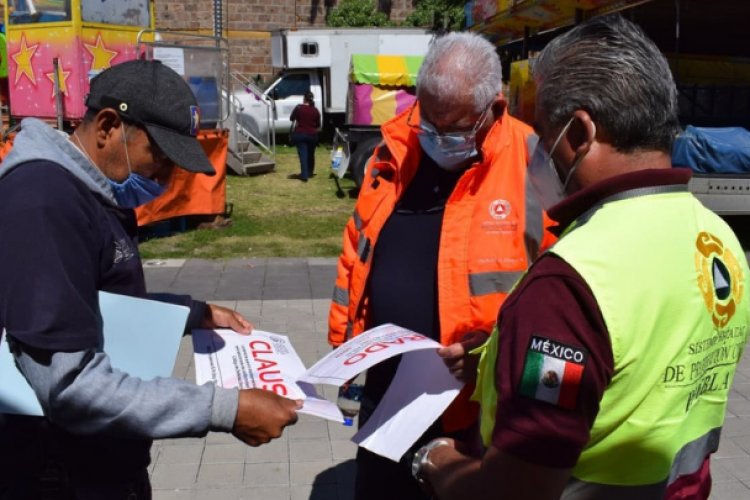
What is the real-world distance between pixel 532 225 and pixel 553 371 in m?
1.23

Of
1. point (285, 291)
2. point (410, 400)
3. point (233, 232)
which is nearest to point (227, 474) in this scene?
point (410, 400)

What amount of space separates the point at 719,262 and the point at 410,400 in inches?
39.5

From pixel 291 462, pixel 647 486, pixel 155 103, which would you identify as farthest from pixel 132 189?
pixel 291 462

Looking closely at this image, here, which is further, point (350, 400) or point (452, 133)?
point (350, 400)

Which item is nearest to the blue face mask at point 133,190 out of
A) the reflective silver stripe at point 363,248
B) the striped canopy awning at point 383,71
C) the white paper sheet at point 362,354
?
the white paper sheet at point 362,354

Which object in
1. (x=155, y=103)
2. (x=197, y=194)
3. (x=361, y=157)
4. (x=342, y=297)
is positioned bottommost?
(x=197, y=194)

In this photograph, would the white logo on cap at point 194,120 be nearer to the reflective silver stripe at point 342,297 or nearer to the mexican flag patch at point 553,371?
the reflective silver stripe at point 342,297

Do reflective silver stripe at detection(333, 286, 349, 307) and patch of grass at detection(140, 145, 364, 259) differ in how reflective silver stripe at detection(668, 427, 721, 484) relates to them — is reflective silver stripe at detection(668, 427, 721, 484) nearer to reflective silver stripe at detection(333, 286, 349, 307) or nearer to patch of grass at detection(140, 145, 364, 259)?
reflective silver stripe at detection(333, 286, 349, 307)

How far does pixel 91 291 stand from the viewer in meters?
1.69

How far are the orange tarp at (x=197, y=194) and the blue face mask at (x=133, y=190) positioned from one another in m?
7.30

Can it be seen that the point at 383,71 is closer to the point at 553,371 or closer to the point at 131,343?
the point at 131,343

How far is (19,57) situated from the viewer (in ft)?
37.4

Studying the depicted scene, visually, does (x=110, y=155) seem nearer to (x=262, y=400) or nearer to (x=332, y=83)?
(x=262, y=400)

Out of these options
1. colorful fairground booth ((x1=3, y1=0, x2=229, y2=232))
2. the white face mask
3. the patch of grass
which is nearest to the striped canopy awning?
Answer: the patch of grass
